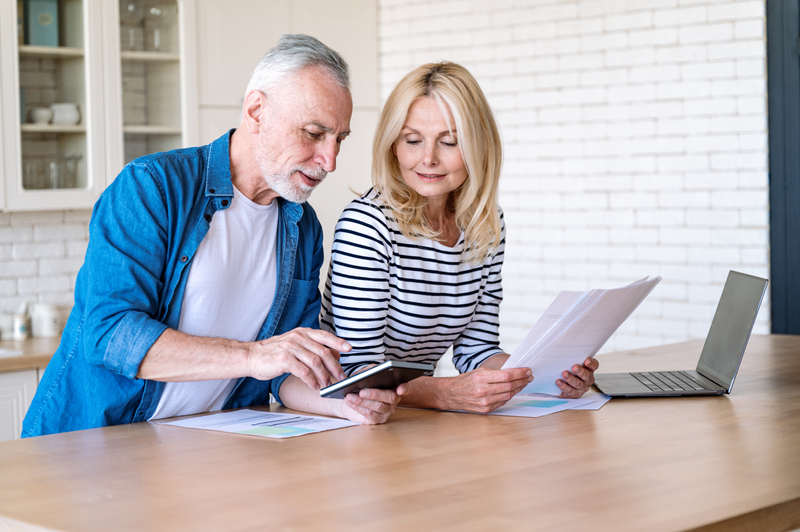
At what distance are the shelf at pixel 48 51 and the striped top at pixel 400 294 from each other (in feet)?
7.36

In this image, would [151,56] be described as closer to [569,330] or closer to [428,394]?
[428,394]

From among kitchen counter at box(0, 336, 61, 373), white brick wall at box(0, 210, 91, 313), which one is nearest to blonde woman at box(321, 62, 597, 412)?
kitchen counter at box(0, 336, 61, 373)

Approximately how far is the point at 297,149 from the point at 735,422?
3.64ft

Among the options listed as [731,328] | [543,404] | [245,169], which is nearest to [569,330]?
[543,404]

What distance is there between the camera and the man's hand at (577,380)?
A: 213 centimetres

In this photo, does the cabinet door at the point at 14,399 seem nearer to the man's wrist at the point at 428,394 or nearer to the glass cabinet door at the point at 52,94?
the glass cabinet door at the point at 52,94

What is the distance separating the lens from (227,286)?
202 centimetres

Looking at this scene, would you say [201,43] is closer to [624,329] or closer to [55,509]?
[624,329]

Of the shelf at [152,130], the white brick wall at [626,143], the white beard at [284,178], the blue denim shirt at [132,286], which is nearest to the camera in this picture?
the blue denim shirt at [132,286]

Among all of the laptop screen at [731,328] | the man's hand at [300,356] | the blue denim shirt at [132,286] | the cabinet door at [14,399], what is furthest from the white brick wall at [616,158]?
the man's hand at [300,356]

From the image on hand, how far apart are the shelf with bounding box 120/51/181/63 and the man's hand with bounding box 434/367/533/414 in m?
2.81

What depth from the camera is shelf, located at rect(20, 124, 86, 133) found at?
3.79 m

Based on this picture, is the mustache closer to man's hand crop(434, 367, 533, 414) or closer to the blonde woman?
the blonde woman

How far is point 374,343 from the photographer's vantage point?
210 centimetres
